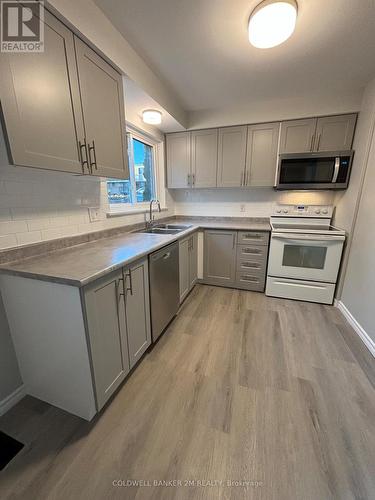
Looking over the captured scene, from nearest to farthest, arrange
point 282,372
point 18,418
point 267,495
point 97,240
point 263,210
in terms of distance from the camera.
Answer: point 267,495
point 18,418
point 282,372
point 97,240
point 263,210

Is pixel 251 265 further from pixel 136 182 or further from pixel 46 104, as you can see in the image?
pixel 46 104

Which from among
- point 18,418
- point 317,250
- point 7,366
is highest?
point 317,250

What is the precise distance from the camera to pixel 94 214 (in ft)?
6.08

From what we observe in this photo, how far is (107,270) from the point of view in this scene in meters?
1.12

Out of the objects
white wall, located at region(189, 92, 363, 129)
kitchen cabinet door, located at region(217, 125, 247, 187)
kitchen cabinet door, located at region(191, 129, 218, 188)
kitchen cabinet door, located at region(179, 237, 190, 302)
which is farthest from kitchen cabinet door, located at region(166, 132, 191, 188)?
kitchen cabinet door, located at region(179, 237, 190, 302)

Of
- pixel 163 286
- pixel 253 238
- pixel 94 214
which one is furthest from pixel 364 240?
pixel 94 214

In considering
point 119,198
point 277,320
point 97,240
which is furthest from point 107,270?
point 277,320

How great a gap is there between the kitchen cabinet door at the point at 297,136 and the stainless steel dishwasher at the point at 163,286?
195 cm

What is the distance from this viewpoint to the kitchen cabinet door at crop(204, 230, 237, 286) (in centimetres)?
283

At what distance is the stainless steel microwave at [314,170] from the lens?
7.82ft

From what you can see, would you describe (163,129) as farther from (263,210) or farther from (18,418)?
(18,418)

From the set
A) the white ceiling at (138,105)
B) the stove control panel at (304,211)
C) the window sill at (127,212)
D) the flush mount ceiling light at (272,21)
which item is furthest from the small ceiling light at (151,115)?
the stove control panel at (304,211)

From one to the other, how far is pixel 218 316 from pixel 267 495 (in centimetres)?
141

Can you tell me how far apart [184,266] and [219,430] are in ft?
5.15
